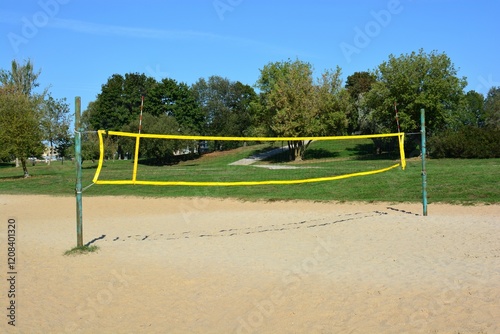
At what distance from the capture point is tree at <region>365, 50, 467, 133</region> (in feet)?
100

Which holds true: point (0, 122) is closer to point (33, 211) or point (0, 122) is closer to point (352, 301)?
point (33, 211)

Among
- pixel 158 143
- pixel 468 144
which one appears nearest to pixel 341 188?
pixel 468 144

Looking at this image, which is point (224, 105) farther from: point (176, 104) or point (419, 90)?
point (419, 90)

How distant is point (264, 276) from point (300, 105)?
28.7 metres

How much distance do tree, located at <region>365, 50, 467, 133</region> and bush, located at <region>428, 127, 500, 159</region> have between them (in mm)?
2868

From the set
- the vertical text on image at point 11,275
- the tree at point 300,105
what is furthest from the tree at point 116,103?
the vertical text on image at point 11,275

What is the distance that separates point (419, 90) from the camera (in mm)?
31469

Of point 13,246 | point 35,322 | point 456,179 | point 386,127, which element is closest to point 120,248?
point 13,246

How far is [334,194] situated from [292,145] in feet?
70.7

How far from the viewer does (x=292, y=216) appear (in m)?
11.3

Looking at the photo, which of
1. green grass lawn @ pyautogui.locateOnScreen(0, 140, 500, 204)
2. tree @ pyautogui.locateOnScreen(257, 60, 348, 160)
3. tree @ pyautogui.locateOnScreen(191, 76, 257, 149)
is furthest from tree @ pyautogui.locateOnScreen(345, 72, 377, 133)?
green grass lawn @ pyautogui.locateOnScreen(0, 140, 500, 204)

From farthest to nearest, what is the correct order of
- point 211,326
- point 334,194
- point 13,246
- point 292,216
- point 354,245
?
point 334,194
point 292,216
point 13,246
point 354,245
point 211,326

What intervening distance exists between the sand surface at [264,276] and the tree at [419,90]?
2146 cm

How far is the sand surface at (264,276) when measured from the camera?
14.0 ft
